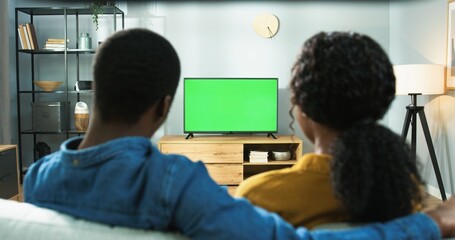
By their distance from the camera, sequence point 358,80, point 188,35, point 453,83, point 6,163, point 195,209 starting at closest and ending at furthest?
point 195,209, point 358,80, point 6,163, point 453,83, point 188,35

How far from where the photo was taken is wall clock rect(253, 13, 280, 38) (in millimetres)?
4766

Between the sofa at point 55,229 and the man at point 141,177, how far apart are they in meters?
0.02

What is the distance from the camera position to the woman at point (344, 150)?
2.30 feet

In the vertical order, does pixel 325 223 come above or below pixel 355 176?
below

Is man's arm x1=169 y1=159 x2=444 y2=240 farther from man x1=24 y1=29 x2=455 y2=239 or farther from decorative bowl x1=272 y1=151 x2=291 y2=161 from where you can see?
decorative bowl x1=272 y1=151 x2=291 y2=161

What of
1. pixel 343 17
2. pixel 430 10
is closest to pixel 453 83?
pixel 430 10

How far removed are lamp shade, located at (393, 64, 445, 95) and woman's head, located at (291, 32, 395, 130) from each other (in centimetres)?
296

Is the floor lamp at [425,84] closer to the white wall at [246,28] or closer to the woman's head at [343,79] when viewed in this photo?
the white wall at [246,28]

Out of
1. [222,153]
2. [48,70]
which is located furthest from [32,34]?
[222,153]

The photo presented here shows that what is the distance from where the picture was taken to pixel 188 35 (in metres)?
4.83

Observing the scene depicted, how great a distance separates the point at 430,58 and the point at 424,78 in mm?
619

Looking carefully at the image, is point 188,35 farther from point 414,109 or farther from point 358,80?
point 358,80

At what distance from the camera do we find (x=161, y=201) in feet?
2.10

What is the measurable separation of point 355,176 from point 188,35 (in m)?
4.33
